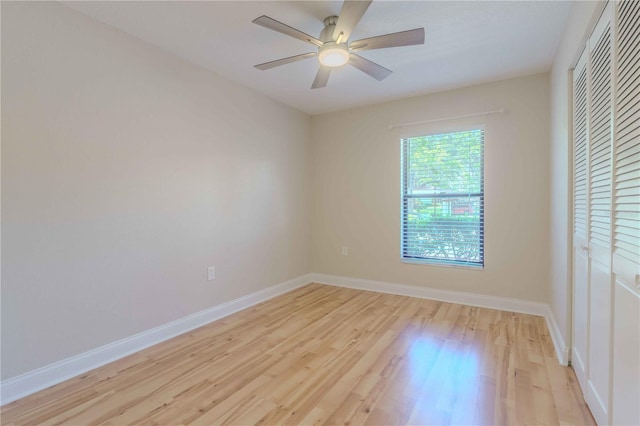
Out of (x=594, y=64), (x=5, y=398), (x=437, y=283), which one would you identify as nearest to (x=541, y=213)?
(x=437, y=283)

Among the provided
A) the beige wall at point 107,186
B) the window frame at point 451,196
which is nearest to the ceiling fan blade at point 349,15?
the beige wall at point 107,186

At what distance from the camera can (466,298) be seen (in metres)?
3.41

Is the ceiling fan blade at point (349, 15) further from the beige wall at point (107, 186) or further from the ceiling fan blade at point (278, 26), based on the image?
the beige wall at point (107, 186)

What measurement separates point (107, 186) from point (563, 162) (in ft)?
11.2

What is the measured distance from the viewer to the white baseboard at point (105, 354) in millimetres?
1800

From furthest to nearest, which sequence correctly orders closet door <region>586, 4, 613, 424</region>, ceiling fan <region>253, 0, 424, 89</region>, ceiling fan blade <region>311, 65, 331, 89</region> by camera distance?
ceiling fan blade <region>311, 65, 331, 89</region>, ceiling fan <region>253, 0, 424, 89</region>, closet door <region>586, 4, 613, 424</region>

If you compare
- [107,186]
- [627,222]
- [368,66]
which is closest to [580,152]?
[627,222]

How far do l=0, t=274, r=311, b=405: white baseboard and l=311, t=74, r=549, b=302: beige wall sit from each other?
1.65 metres

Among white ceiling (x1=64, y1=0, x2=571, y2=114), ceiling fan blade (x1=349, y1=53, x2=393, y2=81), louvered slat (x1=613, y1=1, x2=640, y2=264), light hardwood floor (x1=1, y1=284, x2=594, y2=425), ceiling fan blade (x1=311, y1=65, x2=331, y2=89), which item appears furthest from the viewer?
ceiling fan blade (x1=311, y1=65, x2=331, y2=89)

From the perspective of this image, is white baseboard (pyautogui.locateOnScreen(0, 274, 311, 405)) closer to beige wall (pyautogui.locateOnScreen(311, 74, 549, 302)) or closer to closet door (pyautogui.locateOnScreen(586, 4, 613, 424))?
beige wall (pyautogui.locateOnScreen(311, 74, 549, 302))

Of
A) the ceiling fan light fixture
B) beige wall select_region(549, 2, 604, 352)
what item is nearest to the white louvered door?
beige wall select_region(549, 2, 604, 352)

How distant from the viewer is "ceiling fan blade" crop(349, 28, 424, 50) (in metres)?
1.87

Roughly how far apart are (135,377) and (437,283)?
308cm

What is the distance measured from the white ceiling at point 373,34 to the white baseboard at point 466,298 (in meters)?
2.33
